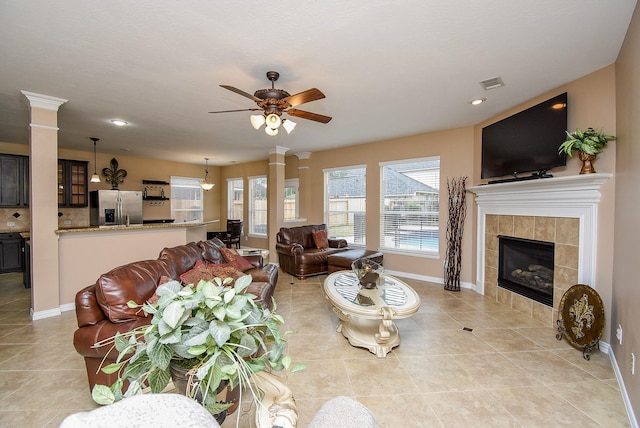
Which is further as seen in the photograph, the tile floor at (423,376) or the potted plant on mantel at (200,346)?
the tile floor at (423,376)

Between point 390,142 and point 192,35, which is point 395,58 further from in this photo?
point 390,142

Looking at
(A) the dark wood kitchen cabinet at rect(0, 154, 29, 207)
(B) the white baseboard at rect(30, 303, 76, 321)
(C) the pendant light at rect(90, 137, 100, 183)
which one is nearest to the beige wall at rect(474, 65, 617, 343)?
(B) the white baseboard at rect(30, 303, 76, 321)

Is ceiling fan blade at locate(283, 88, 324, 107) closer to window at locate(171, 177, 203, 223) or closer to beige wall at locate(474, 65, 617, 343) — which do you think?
beige wall at locate(474, 65, 617, 343)

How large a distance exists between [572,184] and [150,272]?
13.8 ft

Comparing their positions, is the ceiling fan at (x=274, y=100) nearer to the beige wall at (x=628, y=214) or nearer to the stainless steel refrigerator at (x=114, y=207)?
the beige wall at (x=628, y=214)

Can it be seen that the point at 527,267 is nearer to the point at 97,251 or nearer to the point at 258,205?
the point at 97,251

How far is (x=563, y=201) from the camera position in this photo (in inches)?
122

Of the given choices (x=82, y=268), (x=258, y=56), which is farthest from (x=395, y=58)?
(x=82, y=268)

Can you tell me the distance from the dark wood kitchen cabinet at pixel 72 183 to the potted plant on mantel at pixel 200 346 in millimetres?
7206

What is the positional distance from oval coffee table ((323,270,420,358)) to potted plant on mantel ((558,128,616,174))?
7.20 feet

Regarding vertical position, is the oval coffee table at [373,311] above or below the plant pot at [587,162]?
below

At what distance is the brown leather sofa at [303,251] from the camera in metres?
5.27

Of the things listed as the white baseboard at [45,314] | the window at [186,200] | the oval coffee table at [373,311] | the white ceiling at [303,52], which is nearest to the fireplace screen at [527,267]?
the oval coffee table at [373,311]

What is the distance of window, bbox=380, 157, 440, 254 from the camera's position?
5.16 meters
